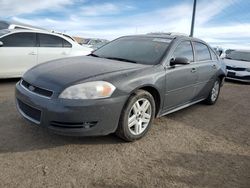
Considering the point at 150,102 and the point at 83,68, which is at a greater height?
the point at 83,68

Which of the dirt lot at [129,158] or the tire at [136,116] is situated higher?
the tire at [136,116]

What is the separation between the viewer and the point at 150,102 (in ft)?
12.1

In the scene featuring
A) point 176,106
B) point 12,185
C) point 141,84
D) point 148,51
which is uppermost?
point 148,51

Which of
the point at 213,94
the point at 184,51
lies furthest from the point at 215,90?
the point at 184,51

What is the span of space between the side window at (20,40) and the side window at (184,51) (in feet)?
14.6

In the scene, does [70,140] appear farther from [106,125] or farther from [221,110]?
[221,110]

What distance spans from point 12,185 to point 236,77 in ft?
31.2

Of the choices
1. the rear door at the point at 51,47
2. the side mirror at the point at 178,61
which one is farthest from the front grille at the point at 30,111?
the rear door at the point at 51,47

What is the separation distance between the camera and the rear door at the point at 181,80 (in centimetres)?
406

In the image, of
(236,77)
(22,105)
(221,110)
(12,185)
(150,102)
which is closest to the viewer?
(12,185)

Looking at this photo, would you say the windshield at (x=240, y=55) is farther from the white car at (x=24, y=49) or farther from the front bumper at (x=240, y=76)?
the white car at (x=24, y=49)

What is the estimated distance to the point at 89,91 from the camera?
306 centimetres

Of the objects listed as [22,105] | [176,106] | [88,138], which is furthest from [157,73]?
[22,105]

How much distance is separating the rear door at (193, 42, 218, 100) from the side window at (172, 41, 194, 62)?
208 mm
